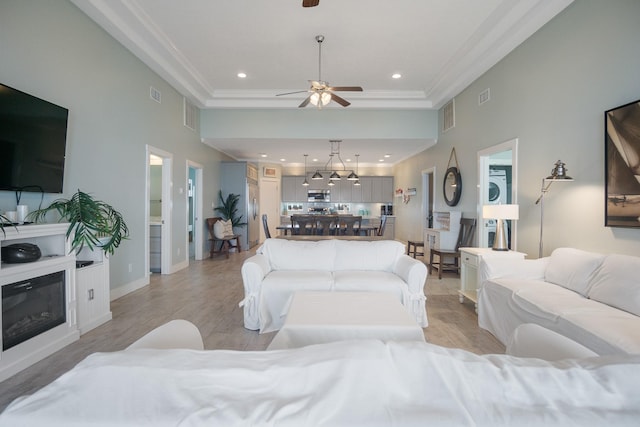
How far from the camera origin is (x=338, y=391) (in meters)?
0.68

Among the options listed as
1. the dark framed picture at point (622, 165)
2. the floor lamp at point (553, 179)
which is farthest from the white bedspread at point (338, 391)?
the floor lamp at point (553, 179)

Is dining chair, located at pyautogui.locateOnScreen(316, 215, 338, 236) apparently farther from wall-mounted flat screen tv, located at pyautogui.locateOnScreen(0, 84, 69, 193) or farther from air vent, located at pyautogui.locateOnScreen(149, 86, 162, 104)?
wall-mounted flat screen tv, located at pyautogui.locateOnScreen(0, 84, 69, 193)

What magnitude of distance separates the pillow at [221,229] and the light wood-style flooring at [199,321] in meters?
1.87

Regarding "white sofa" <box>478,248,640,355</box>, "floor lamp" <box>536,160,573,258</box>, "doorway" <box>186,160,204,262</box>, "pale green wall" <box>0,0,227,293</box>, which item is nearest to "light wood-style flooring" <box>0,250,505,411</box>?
"white sofa" <box>478,248,640,355</box>

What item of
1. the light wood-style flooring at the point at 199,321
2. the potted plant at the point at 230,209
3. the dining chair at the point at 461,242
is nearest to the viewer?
the light wood-style flooring at the point at 199,321

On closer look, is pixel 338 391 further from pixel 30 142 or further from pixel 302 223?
pixel 302 223

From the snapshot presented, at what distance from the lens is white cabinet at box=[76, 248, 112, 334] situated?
113 inches

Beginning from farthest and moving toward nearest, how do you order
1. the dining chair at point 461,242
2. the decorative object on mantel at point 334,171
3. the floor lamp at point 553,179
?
the decorative object on mantel at point 334,171, the dining chair at point 461,242, the floor lamp at point 553,179

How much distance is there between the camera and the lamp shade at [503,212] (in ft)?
11.0

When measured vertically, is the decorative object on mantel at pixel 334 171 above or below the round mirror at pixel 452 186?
above

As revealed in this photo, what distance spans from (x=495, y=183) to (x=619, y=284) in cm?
502

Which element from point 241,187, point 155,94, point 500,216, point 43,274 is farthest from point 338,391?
point 241,187

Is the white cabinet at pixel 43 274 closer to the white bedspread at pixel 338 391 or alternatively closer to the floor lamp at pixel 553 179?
the white bedspread at pixel 338 391

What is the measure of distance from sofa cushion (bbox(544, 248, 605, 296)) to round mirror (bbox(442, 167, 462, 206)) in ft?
8.67
